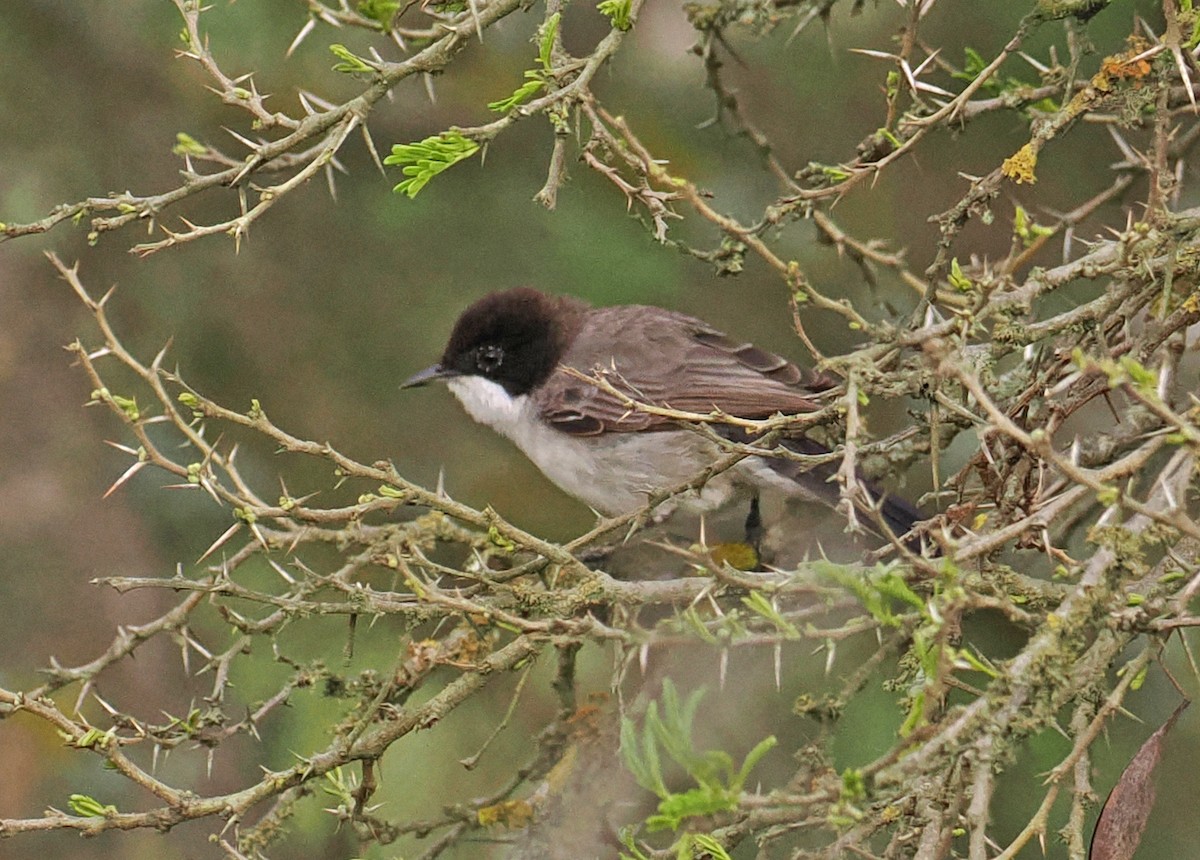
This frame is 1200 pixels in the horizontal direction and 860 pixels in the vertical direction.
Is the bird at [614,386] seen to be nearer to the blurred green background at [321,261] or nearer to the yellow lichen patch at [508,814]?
the blurred green background at [321,261]

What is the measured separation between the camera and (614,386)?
5.60 meters

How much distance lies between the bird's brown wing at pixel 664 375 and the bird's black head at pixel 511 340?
11cm

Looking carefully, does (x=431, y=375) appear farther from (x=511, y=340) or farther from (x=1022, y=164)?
(x=1022, y=164)

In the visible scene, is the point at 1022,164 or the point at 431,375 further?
the point at 431,375

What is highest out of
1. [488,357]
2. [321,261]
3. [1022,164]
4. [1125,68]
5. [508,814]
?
[1125,68]

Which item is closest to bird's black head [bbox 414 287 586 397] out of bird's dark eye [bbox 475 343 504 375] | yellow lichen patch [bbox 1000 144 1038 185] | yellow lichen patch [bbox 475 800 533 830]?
bird's dark eye [bbox 475 343 504 375]

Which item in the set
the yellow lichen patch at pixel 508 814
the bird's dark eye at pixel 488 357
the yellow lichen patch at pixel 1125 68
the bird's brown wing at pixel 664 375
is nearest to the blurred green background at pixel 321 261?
the bird's brown wing at pixel 664 375

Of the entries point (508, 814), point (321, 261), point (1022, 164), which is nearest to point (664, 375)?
point (321, 261)

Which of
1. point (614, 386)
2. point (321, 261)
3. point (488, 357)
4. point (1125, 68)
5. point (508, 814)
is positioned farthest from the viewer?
point (321, 261)

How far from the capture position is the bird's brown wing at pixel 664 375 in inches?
224

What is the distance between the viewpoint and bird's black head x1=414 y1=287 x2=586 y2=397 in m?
6.25

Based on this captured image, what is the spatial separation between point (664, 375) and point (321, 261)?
2125mm

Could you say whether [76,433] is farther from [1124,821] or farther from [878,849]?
[1124,821]

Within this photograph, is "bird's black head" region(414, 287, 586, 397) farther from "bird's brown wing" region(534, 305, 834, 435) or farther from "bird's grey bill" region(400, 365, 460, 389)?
"bird's brown wing" region(534, 305, 834, 435)
